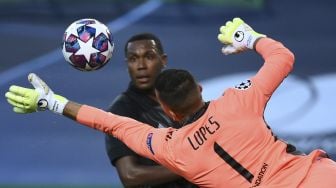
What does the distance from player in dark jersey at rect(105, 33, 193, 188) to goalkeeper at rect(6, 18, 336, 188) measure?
0.53 metres

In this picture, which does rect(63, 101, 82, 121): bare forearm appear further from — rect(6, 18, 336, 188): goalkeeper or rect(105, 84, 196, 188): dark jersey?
rect(105, 84, 196, 188): dark jersey

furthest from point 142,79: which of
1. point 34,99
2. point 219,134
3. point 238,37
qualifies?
point 219,134

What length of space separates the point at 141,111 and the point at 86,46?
0.53m

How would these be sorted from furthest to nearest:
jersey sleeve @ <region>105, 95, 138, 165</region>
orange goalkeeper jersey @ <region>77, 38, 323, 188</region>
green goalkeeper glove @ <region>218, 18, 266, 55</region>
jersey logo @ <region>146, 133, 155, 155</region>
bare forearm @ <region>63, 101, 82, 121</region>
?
jersey sleeve @ <region>105, 95, 138, 165</region>, green goalkeeper glove @ <region>218, 18, 266, 55</region>, bare forearm @ <region>63, 101, 82, 121</region>, jersey logo @ <region>146, 133, 155, 155</region>, orange goalkeeper jersey @ <region>77, 38, 323, 188</region>

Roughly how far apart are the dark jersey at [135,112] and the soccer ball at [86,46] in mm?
272

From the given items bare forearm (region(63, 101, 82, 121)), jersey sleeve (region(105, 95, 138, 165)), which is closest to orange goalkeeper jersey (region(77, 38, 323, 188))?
bare forearm (region(63, 101, 82, 121))

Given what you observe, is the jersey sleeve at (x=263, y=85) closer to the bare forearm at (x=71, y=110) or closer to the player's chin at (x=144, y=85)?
the bare forearm at (x=71, y=110)

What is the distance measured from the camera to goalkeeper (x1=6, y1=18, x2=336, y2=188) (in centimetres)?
452

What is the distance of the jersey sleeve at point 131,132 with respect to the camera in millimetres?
4609

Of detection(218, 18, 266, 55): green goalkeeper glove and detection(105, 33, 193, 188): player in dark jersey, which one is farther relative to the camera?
detection(105, 33, 193, 188): player in dark jersey

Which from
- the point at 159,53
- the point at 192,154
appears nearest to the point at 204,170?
the point at 192,154

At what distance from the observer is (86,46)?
541 centimetres

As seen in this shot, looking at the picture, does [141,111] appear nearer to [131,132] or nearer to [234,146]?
[131,132]

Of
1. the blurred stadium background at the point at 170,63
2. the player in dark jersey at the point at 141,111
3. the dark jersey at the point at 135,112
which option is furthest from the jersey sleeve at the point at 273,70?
the blurred stadium background at the point at 170,63
